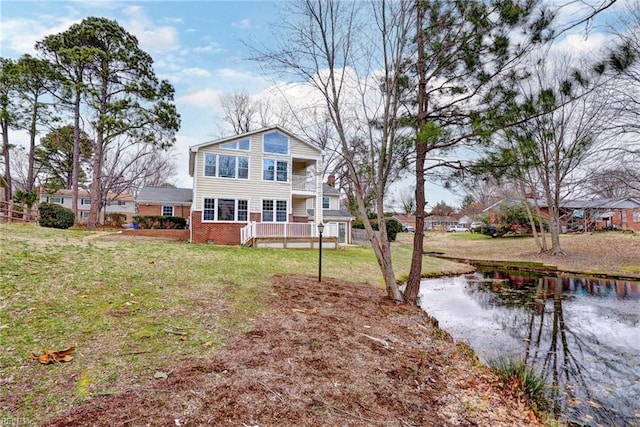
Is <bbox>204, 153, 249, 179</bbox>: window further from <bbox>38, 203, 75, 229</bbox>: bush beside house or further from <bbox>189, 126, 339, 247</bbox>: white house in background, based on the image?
<bbox>38, 203, 75, 229</bbox>: bush beside house

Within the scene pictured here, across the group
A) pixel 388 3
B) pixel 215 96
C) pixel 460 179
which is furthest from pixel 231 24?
pixel 215 96

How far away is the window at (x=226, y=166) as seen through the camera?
57.7 feet

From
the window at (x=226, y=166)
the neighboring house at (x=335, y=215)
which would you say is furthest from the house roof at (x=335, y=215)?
the window at (x=226, y=166)

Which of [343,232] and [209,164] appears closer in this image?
[209,164]

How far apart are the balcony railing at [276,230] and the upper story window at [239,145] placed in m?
4.35

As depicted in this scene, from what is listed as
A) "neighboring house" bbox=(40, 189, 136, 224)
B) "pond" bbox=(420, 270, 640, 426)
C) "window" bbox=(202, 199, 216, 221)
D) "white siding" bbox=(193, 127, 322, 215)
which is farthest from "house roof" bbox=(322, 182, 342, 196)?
"neighboring house" bbox=(40, 189, 136, 224)

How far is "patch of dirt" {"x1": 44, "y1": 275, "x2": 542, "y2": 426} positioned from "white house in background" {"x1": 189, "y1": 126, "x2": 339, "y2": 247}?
11.5 m

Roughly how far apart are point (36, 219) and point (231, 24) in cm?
1987

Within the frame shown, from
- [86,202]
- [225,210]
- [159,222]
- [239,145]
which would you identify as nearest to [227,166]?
[239,145]

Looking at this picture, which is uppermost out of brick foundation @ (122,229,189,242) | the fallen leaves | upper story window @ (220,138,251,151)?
upper story window @ (220,138,251,151)

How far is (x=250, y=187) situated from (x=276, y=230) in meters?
3.15

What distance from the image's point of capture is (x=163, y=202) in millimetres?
22438

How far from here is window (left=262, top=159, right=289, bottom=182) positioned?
18.7 metres

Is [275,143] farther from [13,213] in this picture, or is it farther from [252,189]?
[13,213]
